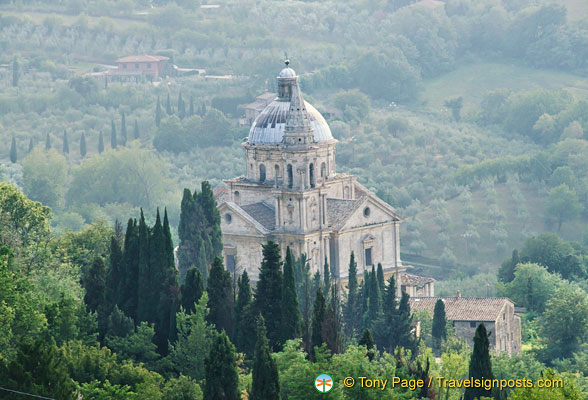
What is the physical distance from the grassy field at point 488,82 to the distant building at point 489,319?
93068mm

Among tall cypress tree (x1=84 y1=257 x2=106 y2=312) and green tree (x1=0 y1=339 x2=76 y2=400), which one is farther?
tall cypress tree (x1=84 y1=257 x2=106 y2=312)

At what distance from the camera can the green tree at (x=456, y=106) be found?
163m

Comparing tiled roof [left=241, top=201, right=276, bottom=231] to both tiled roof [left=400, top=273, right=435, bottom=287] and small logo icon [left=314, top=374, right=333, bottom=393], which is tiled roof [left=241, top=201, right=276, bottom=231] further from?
small logo icon [left=314, top=374, right=333, bottom=393]

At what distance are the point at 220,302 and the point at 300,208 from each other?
67.2 feet

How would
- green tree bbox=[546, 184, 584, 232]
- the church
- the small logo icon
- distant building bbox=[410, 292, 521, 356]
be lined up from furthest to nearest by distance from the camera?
green tree bbox=[546, 184, 584, 232]
the church
distant building bbox=[410, 292, 521, 356]
the small logo icon

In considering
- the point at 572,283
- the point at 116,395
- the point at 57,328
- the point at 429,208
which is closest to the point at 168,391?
the point at 116,395

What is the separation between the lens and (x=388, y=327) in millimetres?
65688

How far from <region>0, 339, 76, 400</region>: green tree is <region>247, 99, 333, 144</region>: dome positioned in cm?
3605

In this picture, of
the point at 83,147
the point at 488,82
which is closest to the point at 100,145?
the point at 83,147

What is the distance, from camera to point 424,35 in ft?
626

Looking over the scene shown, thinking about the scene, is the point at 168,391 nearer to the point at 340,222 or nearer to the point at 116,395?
the point at 116,395

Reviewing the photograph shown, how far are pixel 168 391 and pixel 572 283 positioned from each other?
146 feet

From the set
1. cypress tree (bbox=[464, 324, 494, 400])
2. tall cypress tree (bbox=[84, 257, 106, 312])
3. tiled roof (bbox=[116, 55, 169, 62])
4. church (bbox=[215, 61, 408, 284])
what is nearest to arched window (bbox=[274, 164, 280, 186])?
church (bbox=[215, 61, 408, 284])

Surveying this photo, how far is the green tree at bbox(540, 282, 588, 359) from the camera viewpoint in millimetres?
69688
